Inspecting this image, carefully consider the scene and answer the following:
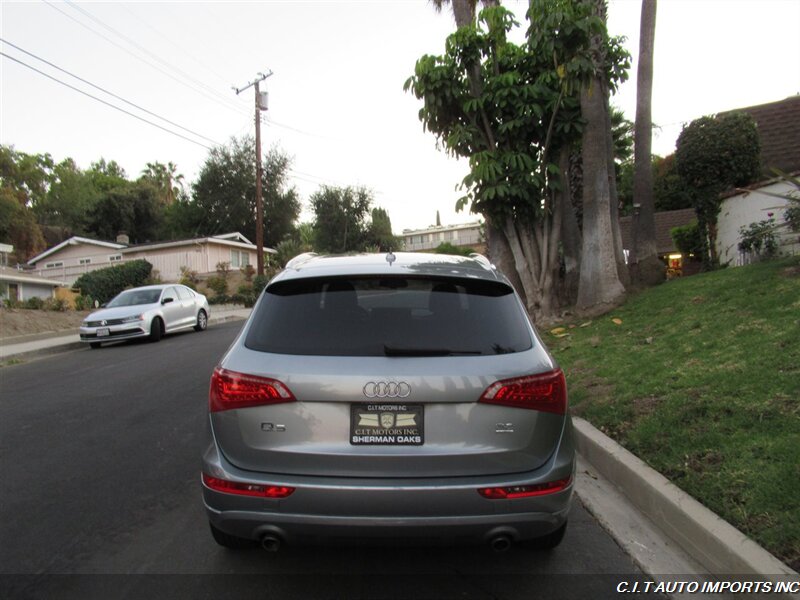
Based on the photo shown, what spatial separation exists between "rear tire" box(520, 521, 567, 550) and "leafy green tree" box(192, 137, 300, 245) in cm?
4700

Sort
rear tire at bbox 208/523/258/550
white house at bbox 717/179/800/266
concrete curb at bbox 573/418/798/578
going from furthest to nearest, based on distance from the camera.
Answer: white house at bbox 717/179/800/266 → rear tire at bbox 208/523/258/550 → concrete curb at bbox 573/418/798/578

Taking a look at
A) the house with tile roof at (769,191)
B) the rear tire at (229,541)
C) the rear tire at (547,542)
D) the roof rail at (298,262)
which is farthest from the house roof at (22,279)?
the rear tire at (547,542)

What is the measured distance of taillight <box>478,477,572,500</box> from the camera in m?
2.84

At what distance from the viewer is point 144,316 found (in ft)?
50.0

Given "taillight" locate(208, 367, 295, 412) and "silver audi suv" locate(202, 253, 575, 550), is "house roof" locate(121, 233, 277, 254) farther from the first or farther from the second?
"silver audi suv" locate(202, 253, 575, 550)

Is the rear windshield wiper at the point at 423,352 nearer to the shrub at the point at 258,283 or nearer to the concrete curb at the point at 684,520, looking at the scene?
the concrete curb at the point at 684,520

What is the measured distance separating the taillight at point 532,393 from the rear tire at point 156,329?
14294 millimetres

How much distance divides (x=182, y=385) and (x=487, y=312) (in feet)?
22.7

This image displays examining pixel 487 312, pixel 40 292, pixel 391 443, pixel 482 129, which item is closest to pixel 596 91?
pixel 482 129

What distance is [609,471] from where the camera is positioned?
4.75 m

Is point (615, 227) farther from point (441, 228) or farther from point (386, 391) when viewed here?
point (441, 228)

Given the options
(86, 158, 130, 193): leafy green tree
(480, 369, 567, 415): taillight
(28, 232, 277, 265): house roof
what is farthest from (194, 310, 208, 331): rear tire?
(86, 158, 130, 193): leafy green tree

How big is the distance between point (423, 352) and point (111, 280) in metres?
29.3

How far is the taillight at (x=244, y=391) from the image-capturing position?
2.92 metres
